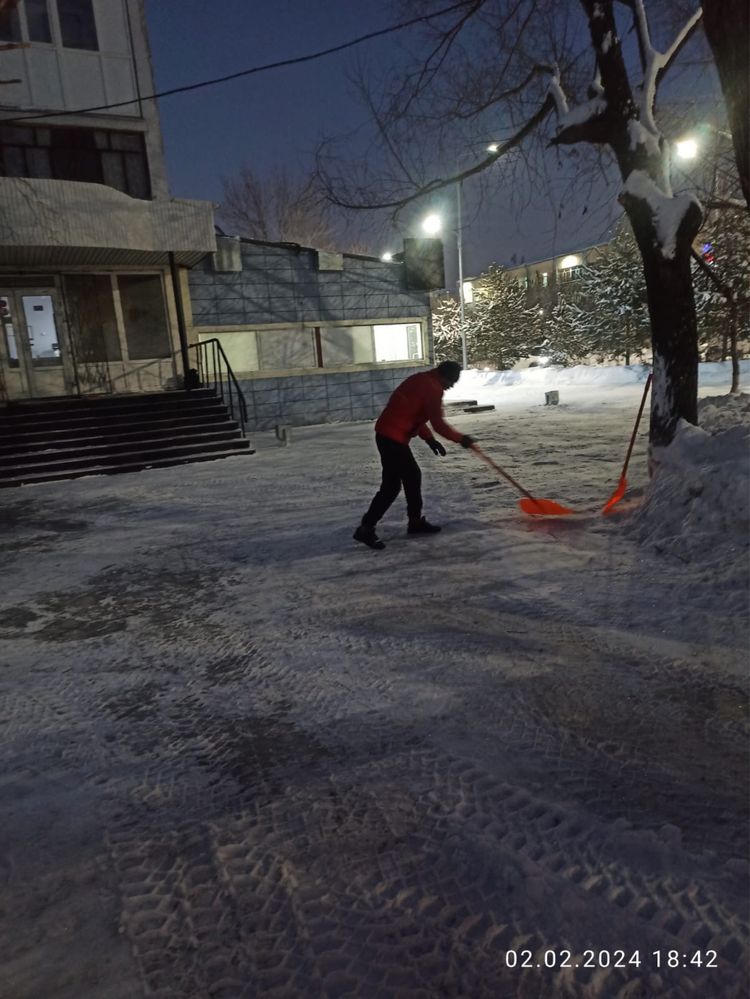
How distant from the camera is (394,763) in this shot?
2346 millimetres

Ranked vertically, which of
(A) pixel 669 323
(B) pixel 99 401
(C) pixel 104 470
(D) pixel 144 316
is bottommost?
(C) pixel 104 470

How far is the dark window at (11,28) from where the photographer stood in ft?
43.7

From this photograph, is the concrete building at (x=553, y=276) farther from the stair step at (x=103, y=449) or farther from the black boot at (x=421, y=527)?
the black boot at (x=421, y=527)

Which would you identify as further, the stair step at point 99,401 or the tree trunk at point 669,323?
the stair step at point 99,401

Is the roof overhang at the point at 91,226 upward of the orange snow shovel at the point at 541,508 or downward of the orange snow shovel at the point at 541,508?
Result: upward

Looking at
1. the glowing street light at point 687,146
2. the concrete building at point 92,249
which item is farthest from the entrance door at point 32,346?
the glowing street light at point 687,146

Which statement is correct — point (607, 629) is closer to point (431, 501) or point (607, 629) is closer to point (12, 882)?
point (12, 882)

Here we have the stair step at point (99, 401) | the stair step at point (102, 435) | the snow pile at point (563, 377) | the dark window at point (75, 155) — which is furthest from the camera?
the snow pile at point (563, 377)

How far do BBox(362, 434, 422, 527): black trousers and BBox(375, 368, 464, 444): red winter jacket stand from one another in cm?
9

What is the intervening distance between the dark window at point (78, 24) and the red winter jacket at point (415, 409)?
50.1 ft

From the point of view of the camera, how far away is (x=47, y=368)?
14000mm

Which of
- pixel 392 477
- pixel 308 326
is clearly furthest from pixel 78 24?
pixel 392 477

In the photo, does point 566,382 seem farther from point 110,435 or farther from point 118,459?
point 118,459

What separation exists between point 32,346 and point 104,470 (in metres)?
5.54
